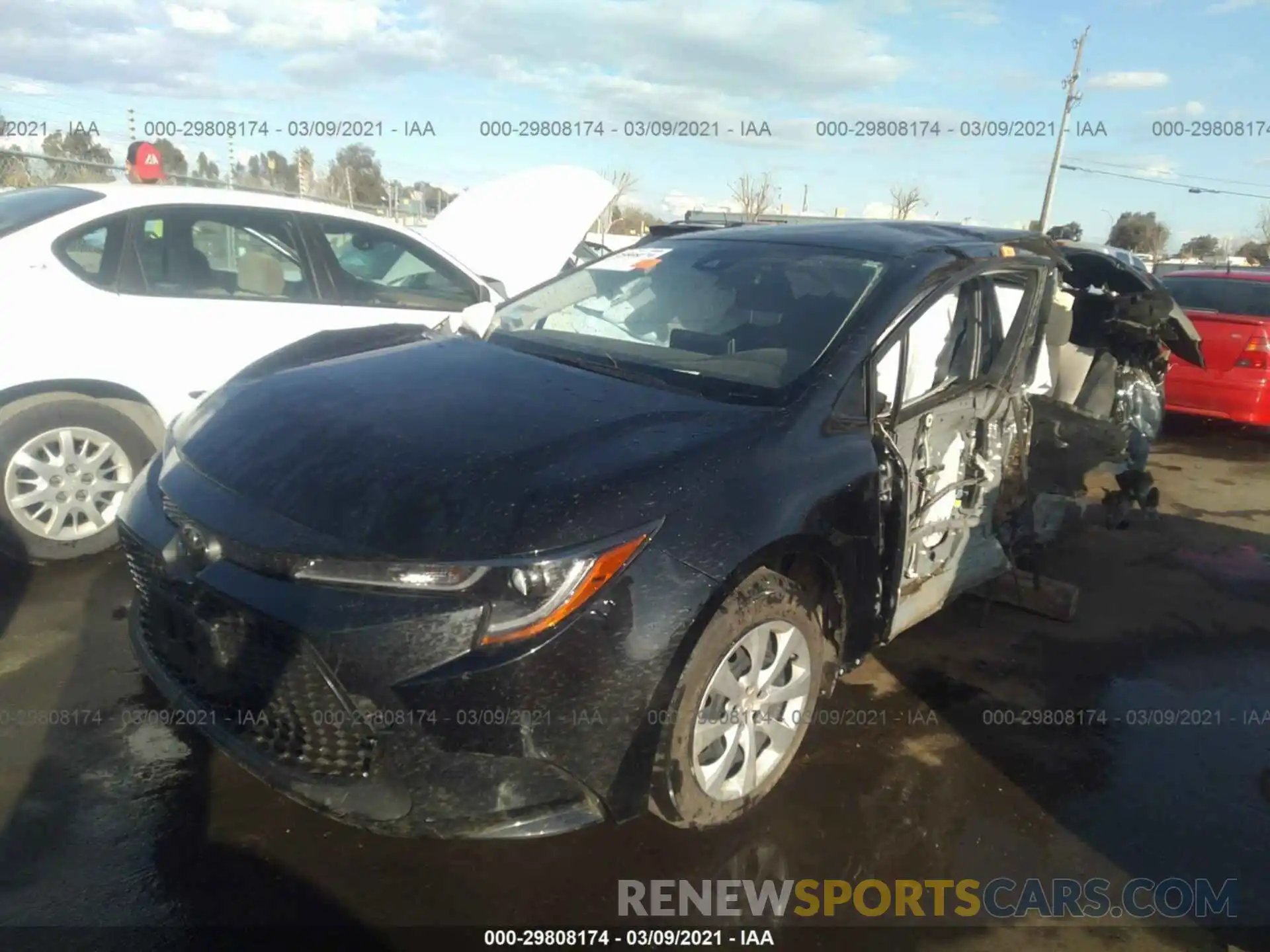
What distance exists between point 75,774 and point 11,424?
197cm

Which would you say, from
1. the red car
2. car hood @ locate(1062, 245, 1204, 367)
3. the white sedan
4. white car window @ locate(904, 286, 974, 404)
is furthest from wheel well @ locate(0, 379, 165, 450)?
the red car

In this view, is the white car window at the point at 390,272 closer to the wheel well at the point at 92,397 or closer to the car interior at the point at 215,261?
the car interior at the point at 215,261

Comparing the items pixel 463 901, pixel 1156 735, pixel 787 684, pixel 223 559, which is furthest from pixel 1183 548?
pixel 223 559

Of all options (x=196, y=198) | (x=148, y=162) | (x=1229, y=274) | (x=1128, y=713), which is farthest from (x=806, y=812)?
(x=148, y=162)

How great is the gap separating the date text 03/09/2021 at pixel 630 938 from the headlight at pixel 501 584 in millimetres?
810

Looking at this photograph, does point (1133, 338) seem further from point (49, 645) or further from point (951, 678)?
point (49, 645)

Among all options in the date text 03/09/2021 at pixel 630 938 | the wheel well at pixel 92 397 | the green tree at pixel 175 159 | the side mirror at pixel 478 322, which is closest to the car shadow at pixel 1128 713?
the date text 03/09/2021 at pixel 630 938

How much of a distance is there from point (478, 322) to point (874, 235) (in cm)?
A: 166

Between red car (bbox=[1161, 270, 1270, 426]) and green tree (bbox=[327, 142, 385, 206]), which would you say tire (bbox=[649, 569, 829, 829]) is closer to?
red car (bbox=[1161, 270, 1270, 426])

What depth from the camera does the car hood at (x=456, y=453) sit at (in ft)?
7.49

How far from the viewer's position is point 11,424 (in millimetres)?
4094

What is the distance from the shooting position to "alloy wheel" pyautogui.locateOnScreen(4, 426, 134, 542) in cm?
414

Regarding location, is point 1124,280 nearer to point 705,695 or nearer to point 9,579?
point 705,695

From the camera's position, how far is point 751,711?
2.72 metres
